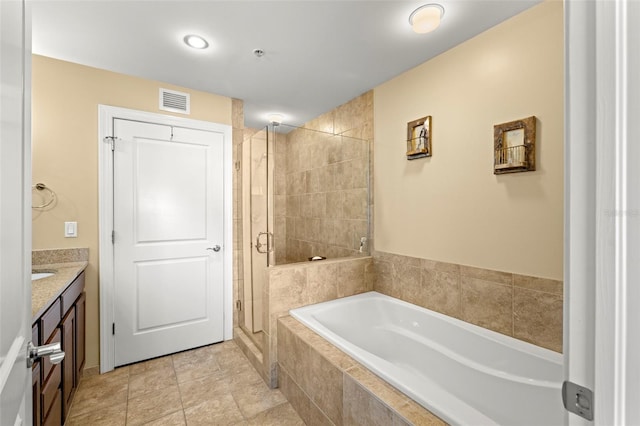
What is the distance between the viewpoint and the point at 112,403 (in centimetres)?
199

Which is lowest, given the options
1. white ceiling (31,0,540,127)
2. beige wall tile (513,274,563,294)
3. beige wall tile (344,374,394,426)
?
beige wall tile (344,374,394,426)

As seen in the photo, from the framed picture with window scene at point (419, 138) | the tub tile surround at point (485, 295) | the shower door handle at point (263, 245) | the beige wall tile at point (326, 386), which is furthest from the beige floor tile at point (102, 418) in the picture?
the framed picture with window scene at point (419, 138)

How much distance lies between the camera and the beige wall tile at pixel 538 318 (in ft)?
5.26

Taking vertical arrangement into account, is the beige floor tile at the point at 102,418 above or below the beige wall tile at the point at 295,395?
below

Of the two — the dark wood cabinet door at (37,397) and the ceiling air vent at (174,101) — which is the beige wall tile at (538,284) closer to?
the dark wood cabinet door at (37,397)

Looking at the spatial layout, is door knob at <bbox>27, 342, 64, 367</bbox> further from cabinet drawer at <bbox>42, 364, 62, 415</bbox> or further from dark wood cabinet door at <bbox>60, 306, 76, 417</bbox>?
dark wood cabinet door at <bbox>60, 306, 76, 417</bbox>

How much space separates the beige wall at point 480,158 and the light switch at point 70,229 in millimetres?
2526

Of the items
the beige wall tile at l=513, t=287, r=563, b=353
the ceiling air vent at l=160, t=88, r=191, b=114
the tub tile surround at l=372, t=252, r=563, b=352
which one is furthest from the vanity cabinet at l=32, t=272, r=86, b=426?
the beige wall tile at l=513, t=287, r=563, b=353

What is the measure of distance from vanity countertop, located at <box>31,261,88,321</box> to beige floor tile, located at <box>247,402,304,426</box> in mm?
1289

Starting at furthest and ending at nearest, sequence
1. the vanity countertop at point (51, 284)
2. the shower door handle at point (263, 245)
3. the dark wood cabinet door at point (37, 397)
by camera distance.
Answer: the shower door handle at point (263, 245)
the vanity countertop at point (51, 284)
the dark wood cabinet door at point (37, 397)

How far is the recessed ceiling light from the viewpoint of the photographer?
6.46 feet
